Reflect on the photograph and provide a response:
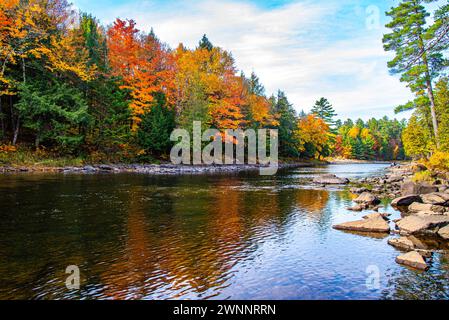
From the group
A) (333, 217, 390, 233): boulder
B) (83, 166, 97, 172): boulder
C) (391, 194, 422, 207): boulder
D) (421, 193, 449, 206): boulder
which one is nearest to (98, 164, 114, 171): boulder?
(83, 166, 97, 172): boulder

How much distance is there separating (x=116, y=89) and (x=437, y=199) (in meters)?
Answer: 35.0

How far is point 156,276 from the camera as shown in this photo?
6.91 m

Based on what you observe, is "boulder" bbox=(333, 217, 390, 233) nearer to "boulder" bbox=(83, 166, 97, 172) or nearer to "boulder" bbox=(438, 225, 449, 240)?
"boulder" bbox=(438, 225, 449, 240)

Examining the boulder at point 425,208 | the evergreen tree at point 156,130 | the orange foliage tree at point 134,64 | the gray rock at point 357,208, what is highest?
the orange foliage tree at point 134,64

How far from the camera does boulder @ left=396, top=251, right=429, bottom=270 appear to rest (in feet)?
24.7

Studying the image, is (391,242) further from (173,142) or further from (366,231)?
(173,142)

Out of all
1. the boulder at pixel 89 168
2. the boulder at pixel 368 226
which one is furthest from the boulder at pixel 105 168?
the boulder at pixel 368 226

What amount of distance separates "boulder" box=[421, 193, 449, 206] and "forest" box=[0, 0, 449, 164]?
930 centimetres

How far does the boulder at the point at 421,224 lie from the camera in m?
10.7

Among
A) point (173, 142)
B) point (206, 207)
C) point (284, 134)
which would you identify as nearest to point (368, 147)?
point (284, 134)

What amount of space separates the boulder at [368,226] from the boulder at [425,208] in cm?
382

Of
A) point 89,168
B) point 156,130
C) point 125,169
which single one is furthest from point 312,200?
point 156,130

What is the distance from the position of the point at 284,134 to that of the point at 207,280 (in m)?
59.3

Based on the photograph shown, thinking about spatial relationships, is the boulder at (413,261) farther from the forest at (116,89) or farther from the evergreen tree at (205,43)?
the evergreen tree at (205,43)
